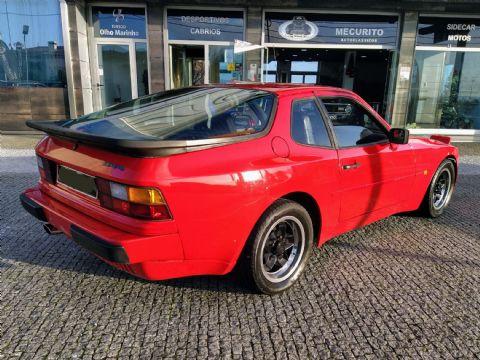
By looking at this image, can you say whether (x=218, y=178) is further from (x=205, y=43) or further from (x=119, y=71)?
(x=119, y=71)

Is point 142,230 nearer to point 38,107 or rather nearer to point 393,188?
point 393,188

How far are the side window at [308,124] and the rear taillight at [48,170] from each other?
6.01 feet

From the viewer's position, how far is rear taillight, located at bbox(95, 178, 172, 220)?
2.18 meters

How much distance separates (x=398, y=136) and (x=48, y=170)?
121 inches

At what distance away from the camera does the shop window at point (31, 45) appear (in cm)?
966

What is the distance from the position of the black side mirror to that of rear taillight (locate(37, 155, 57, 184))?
117 inches

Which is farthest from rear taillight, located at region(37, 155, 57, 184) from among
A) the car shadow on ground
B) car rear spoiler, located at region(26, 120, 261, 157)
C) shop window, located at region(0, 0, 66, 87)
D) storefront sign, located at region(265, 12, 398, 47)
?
storefront sign, located at region(265, 12, 398, 47)

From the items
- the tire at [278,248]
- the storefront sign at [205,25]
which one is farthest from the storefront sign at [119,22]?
the tire at [278,248]

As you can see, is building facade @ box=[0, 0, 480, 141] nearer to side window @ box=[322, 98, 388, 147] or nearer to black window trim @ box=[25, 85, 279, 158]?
side window @ box=[322, 98, 388, 147]

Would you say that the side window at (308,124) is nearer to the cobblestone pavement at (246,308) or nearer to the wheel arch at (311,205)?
the wheel arch at (311,205)

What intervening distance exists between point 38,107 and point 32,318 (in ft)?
29.4

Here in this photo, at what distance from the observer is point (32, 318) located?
2461 mm

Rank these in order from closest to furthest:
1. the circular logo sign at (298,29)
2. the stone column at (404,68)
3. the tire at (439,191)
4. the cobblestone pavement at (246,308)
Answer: the cobblestone pavement at (246,308) < the tire at (439,191) < the stone column at (404,68) < the circular logo sign at (298,29)

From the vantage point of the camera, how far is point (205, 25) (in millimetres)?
9805
